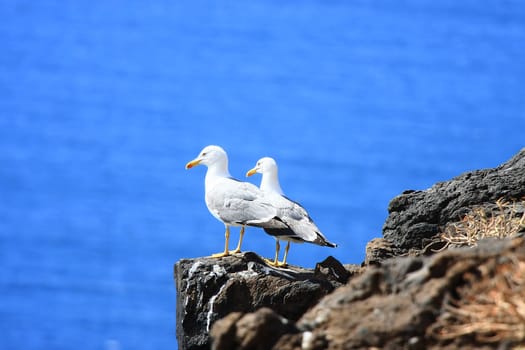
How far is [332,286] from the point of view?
263 inches

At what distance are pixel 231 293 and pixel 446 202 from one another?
150 cm

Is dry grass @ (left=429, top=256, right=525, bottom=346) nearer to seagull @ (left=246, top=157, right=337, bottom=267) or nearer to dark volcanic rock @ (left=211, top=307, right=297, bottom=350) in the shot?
dark volcanic rock @ (left=211, top=307, right=297, bottom=350)

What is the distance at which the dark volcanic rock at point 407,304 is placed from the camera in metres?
3.64

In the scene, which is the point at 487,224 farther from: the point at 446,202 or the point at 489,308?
the point at 489,308

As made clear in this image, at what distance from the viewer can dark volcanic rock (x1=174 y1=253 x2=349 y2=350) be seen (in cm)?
654

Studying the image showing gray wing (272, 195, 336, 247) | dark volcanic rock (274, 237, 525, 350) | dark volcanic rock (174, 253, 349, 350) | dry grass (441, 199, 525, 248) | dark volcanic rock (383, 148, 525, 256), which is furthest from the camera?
dark volcanic rock (383, 148, 525, 256)

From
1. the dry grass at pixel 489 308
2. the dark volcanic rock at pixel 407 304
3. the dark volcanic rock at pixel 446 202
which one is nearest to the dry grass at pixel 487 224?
the dark volcanic rock at pixel 446 202

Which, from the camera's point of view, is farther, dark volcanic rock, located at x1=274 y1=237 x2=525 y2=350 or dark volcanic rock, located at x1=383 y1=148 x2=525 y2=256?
dark volcanic rock, located at x1=383 y1=148 x2=525 y2=256

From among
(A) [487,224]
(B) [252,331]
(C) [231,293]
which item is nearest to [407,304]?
(B) [252,331]

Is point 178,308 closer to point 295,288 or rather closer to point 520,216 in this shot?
point 295,288

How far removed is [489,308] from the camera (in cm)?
351

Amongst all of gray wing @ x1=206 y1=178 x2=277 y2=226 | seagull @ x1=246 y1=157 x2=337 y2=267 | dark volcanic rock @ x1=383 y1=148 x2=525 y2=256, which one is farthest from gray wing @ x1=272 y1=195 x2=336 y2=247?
dark volcanic rock @ x1=383 y1=148 x2=525 y2=256

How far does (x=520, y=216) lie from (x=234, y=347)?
3102 mm

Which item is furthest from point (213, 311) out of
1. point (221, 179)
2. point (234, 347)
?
point (234, 347)
